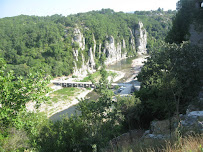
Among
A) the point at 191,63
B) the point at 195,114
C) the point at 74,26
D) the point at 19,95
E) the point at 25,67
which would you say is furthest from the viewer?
the point at 74,26

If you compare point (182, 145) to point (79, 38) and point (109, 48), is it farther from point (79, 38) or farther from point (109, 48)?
point (109, 48)

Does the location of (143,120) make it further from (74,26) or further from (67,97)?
(74,26)

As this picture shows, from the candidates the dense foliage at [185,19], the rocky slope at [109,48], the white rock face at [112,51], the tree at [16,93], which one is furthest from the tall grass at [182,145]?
the white rock face at [112,51]

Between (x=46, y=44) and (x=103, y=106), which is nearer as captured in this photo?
(x=103, y=106)

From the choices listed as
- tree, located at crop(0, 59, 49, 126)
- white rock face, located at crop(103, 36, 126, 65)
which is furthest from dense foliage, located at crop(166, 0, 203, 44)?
white rock face, located at crop(103, 36, 126, 65)

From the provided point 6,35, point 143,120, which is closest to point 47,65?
point 6,35

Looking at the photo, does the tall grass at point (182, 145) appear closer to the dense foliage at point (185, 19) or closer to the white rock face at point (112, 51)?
the dense foliage at point (185, 19)

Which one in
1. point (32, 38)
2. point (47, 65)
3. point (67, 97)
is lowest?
point (67, 97)

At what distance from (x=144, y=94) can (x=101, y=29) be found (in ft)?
A: 309

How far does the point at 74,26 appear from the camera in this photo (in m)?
93.6

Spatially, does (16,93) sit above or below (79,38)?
below

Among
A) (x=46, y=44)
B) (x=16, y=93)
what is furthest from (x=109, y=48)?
(x=16, y=93)

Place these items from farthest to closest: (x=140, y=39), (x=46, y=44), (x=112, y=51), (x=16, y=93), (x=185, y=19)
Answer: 1. (x=140, y=39)
2. (x=112, y=51)
3. (x=46, y=44)
4. (x=185, y=19)
5. (x=16, y=93)

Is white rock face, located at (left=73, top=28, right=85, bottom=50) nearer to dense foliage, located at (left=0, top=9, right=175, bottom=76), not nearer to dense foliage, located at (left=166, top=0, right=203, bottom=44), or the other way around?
dense foliage, located at (left=0, top=9, right=175, bottom=76)
